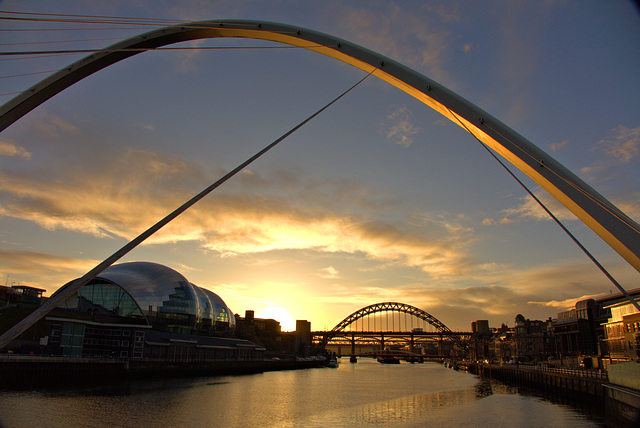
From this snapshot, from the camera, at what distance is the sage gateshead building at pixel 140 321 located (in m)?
45.5

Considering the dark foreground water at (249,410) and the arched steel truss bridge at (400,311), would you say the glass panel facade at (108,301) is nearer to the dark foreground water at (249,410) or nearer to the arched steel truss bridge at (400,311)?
the dark foreground water at (249,410)

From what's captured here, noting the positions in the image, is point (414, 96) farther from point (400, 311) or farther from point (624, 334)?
point (400, 311)

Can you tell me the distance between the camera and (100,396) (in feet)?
95.2

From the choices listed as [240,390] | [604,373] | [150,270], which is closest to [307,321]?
[150,270]

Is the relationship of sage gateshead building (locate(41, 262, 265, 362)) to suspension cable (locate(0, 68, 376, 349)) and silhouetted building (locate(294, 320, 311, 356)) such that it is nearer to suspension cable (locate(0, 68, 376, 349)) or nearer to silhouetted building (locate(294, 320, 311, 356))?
suspension cable (locate(0, 68, 376, 349))

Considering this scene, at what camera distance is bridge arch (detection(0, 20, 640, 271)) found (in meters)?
8.77

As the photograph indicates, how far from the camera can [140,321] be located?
186ft

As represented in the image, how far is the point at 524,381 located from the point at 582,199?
57.2m

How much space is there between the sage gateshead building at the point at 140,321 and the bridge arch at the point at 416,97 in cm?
3959

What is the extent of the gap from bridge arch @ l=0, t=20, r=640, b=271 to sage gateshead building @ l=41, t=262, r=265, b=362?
39590mm

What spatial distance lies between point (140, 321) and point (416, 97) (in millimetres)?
55828

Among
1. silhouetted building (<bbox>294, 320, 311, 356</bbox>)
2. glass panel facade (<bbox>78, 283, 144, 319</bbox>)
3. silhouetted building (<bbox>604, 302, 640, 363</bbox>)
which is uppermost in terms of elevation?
glass panel facade (<bbox>78, 283, 144, 319</bbox>)

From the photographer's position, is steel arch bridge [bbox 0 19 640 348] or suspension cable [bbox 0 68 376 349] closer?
suspension cable [bbox 0 68 376 349]

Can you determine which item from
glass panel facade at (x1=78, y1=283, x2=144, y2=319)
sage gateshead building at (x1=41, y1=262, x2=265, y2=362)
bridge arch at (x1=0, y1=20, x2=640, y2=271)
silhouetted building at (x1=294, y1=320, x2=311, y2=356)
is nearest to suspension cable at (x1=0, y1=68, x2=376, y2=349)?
bridge arch at (x1=0, y1=20, x2=640, y2=271)
